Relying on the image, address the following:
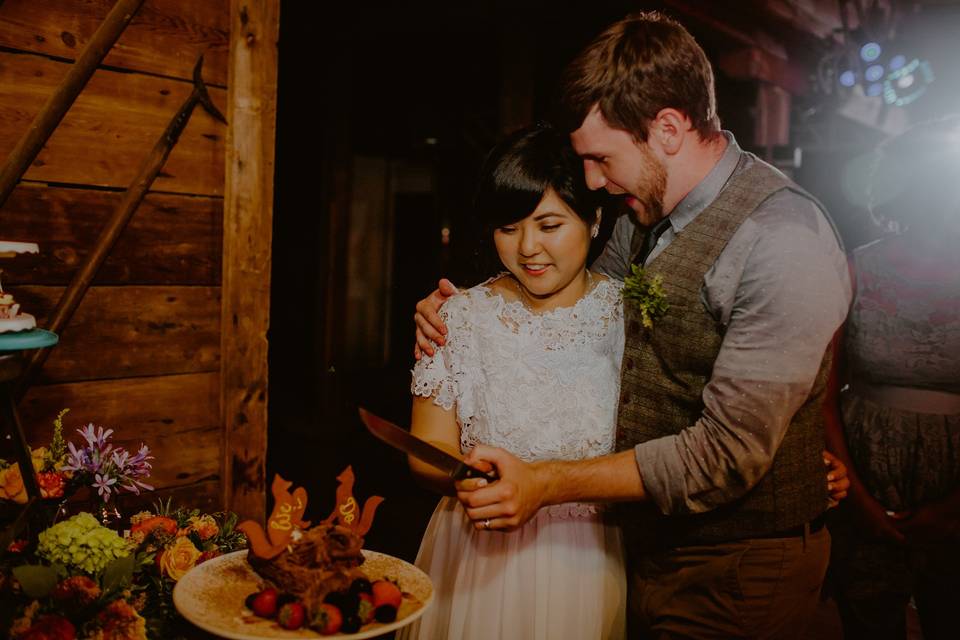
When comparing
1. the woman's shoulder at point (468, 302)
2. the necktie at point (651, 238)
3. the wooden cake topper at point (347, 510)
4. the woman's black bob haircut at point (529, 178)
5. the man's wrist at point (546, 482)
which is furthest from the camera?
the woman's shoulder at point (468, 302)

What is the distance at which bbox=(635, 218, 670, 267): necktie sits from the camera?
2.00 metres

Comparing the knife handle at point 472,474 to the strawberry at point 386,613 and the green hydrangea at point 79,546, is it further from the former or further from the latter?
the green hydrangea at point 79,546

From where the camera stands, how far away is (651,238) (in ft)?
6.87

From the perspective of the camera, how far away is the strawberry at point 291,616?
1.33 metres

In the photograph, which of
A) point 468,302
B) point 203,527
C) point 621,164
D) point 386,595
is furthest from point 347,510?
point 621,164

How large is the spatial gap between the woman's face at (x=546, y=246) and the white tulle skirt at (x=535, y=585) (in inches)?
26.2

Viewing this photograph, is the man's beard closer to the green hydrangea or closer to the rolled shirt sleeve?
the rolled shirt sleeve

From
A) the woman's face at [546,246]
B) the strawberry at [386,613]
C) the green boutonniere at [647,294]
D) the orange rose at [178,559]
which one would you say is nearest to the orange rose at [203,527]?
the orange rose at [178,559]

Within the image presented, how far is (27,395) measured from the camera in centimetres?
214

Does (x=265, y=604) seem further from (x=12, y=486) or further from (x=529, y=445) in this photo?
(x=529, y=445)

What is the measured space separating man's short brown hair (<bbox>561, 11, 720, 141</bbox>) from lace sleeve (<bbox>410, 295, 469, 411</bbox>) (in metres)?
0.68

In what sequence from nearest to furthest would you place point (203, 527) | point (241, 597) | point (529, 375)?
point (241, 597) → point (203, 527) → point (529, 375)

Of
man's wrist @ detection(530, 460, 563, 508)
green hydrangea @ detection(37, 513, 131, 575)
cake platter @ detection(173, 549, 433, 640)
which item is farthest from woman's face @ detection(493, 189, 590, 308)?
green hydrangea @ detection(37, 513, 131, 575)

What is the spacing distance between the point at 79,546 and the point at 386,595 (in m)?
0.71
